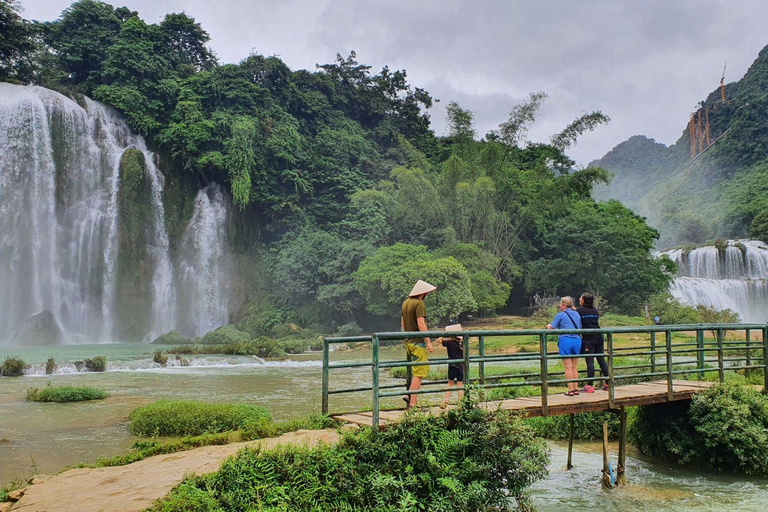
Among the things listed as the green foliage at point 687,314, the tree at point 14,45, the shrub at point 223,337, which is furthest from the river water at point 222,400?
the tree at point 14,45

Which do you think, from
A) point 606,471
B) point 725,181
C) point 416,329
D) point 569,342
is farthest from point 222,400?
point 725,181

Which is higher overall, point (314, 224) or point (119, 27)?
point (119, 27)

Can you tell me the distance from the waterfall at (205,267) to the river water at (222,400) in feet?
44.5

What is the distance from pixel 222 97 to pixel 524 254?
997 inches

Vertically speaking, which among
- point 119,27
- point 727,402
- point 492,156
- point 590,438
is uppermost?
point 119,27

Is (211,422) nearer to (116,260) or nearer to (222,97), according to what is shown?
(116,260)

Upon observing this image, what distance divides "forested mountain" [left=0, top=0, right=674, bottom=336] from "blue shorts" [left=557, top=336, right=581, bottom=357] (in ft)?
85.6

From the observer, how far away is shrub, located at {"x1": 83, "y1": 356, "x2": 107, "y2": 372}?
856 inches

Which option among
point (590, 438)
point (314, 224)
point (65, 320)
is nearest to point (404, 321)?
point (590, 438)

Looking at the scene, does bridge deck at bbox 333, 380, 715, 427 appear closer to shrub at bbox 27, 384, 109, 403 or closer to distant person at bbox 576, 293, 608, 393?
distant person at bbox 576, 293, 608, 393

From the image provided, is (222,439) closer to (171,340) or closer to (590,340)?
(590,340)

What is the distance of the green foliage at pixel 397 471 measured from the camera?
4.78m

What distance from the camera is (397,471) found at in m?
5.30

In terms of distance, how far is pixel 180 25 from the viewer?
148ft
